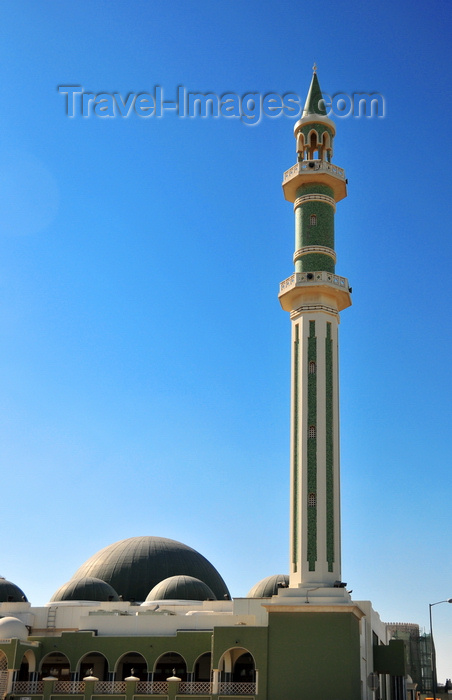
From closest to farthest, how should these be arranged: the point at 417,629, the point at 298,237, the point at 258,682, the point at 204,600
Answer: the point at 258,682
the point at 298,237
the point at 204,600
the point at 417,629

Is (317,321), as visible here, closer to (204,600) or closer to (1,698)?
(204,600)

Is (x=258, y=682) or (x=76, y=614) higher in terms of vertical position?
(x=76, y=614)

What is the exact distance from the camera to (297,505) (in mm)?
32938

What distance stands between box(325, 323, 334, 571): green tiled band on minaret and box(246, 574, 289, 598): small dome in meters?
8.40

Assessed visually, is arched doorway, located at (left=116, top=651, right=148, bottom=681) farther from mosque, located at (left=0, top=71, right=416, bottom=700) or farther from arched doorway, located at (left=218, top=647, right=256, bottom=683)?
arched doorway, located at (left=218, top=647, right=256, bottom=683)

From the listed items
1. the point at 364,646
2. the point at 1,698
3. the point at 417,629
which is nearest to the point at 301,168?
the point at 364,646

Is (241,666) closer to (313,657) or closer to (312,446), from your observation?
(313,657)

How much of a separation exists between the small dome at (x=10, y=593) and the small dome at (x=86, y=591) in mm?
1663

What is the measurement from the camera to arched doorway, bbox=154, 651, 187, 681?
1380 inches

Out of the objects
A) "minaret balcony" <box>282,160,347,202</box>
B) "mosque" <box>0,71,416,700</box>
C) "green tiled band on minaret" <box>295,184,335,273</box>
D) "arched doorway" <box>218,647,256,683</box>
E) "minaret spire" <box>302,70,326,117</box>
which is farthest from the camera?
"minaret spire" <box>302,70,326,117</box>

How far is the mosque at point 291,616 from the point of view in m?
30.3

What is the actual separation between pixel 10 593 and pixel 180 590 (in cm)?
878

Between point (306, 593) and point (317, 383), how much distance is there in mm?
8770

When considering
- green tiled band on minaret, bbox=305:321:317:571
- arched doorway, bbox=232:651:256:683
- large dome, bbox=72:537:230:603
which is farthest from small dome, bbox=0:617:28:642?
green tiled band on minaret, bbox=305:321:317:571
